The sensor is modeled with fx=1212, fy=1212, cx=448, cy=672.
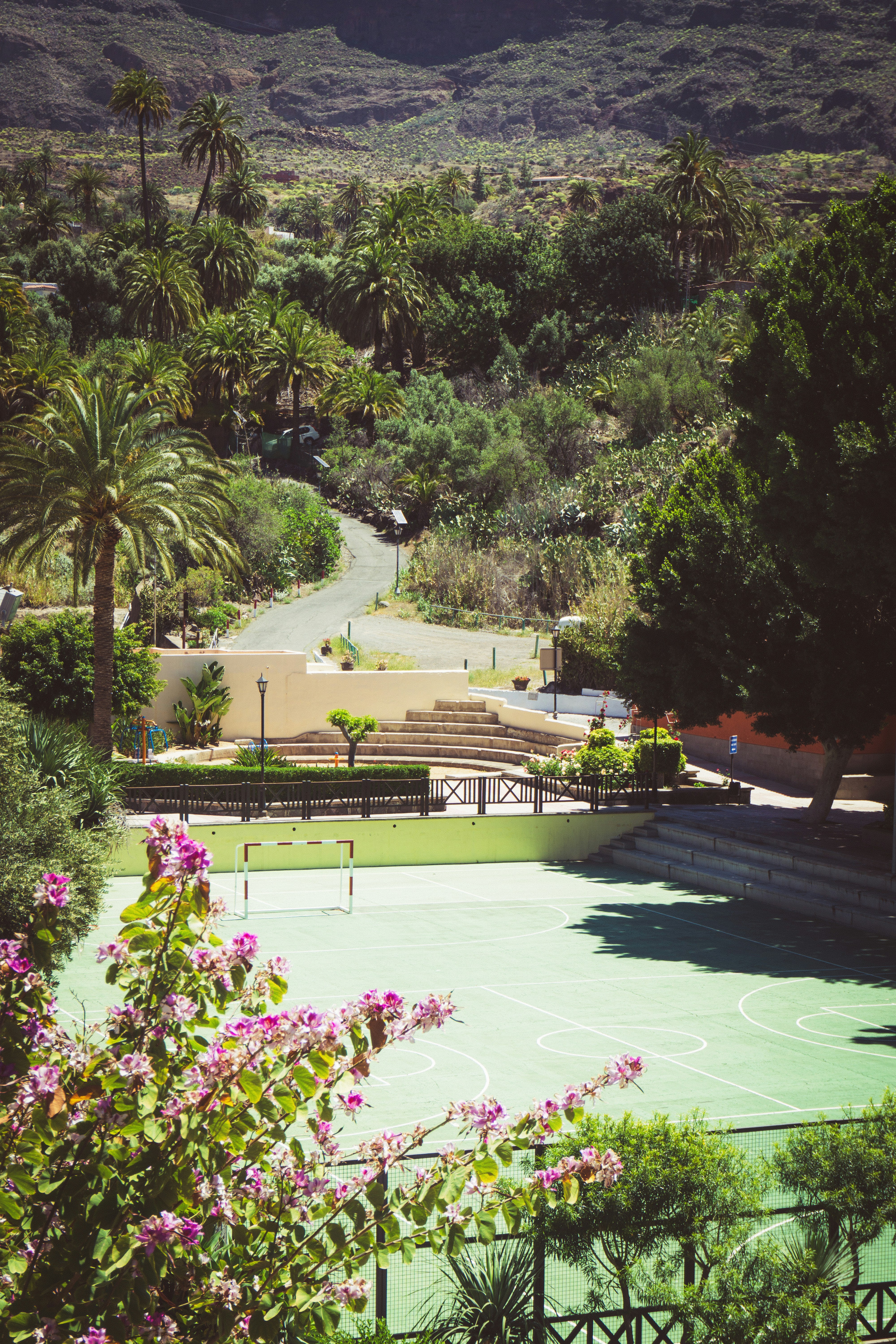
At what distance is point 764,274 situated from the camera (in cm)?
2464

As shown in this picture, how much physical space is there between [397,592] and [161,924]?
4843 centimetres

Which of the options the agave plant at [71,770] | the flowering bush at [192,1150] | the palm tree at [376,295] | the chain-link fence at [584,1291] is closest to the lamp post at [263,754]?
the agave plant at [71,770]

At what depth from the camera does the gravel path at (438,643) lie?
44.2m

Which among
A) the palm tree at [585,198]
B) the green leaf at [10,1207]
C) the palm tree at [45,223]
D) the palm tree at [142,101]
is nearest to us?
the green leaf at [10,1207]

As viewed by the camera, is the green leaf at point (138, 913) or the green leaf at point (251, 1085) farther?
the green leaf at point (138, 913)

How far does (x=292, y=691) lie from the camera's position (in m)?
37.5

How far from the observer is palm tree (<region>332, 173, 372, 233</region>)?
4577 inches

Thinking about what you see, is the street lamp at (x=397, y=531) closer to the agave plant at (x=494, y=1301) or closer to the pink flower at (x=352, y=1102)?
the agave plant at (x=494, y=1301)

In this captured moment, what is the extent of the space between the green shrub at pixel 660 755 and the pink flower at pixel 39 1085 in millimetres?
27362

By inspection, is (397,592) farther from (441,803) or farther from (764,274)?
(764,274)

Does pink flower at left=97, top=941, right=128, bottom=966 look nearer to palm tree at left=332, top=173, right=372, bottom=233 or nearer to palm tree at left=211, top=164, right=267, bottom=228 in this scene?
palm tree at left=211, top=164, right=267, bottom=228

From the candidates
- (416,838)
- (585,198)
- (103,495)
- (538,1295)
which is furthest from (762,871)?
(585,198)

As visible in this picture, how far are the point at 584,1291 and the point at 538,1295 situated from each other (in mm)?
919

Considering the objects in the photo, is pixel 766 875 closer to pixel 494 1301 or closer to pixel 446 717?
pixel 446 717
